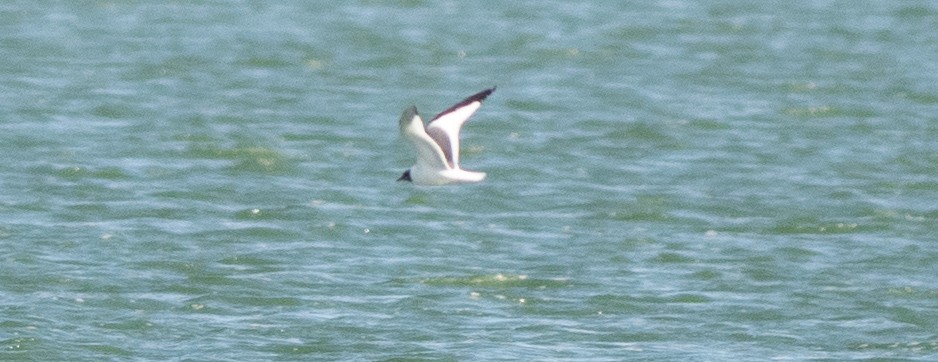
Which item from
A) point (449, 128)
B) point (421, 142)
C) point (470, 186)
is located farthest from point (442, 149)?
point (470, 186)

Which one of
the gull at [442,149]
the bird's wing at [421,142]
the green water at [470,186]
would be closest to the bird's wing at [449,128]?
the gull at [442,149]

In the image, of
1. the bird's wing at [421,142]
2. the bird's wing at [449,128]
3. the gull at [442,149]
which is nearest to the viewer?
the bird's wing at [421,142]

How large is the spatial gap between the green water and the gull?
0.99m

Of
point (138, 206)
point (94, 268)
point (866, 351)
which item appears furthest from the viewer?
point (138, 206)

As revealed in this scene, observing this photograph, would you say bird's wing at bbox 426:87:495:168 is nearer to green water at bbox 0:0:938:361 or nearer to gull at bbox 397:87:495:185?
gull at bbox 397:87:495:185

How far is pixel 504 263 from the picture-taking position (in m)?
17.4

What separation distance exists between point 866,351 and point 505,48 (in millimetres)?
15100

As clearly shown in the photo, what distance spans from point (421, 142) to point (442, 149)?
73 cm

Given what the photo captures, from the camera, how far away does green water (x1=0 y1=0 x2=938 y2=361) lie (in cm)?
1548

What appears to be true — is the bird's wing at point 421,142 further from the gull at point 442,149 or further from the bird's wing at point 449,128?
the bird's wing at point 449,128

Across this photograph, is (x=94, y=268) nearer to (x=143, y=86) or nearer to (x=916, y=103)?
(x=143, y=86)

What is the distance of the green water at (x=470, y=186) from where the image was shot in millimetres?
15484

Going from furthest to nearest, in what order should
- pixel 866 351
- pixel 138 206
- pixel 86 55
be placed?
pixel 86 55
pixel 138 206
pixel 866 351

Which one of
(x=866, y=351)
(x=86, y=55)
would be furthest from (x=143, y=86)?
(x=866, y=351)
